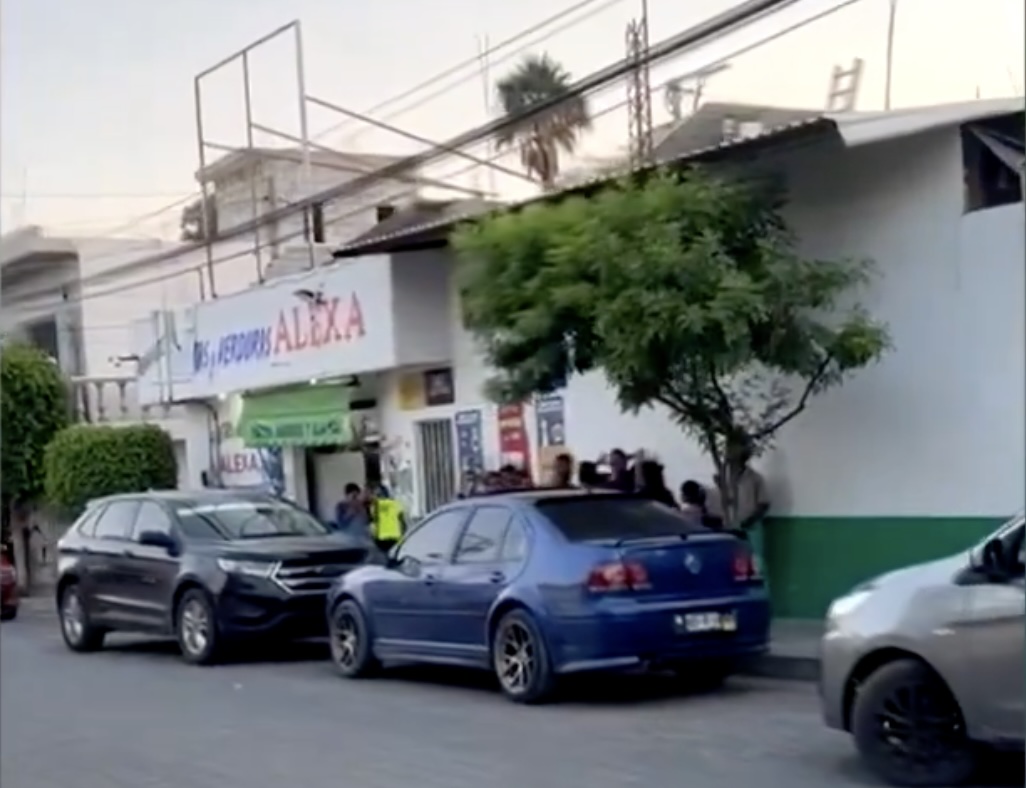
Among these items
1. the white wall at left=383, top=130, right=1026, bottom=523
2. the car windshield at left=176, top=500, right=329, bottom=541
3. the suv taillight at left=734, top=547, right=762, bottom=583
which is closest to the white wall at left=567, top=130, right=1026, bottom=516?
the white wall at left=383, top=130, right=1026, bottom=523

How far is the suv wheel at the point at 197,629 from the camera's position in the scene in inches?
588

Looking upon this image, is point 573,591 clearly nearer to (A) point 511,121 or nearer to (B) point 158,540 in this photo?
(A) point 511,121

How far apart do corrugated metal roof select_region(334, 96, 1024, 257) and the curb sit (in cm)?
328

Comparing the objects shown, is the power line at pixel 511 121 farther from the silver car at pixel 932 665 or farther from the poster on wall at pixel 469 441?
the poster on wall at pixel 469 441

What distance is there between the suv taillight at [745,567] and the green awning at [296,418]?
101 inches

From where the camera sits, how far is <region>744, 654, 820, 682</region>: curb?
40.9 feet

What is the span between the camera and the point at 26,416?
5461mm

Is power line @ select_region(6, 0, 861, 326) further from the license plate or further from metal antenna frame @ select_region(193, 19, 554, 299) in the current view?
the license plate

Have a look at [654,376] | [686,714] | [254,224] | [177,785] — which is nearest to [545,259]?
[654,376]

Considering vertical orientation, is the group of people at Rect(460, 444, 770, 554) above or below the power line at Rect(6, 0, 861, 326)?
below

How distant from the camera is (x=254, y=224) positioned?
895cm

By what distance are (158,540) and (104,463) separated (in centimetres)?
652

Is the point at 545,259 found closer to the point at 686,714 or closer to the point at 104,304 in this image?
the point at 686,714

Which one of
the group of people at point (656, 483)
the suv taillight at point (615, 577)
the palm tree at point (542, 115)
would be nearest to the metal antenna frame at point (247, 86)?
the palm tree at point (542, 115)
